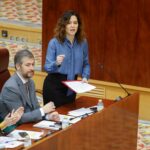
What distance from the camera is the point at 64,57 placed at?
5.24m

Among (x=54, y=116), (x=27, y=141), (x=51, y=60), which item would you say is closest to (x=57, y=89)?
(x=51, y=60)

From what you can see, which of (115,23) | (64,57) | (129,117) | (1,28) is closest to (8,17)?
(1,28)

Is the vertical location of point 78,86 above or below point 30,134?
above

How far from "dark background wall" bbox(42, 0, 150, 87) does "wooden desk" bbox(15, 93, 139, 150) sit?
1872mm

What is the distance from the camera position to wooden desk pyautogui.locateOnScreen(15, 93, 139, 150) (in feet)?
12.2

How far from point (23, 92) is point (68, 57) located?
3.24ft

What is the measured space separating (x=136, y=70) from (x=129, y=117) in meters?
2.07

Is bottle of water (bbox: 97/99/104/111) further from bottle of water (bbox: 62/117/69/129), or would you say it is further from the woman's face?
the woman's face

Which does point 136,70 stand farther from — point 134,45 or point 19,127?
point 19,127

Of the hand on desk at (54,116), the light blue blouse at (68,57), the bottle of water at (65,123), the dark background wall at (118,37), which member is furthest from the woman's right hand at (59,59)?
the dark background wall at (118,37)

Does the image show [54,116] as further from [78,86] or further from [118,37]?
[118,37]

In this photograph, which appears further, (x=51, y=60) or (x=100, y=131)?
(x=51, y=60)

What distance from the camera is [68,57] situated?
534 cm

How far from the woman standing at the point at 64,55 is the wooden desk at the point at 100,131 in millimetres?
240
